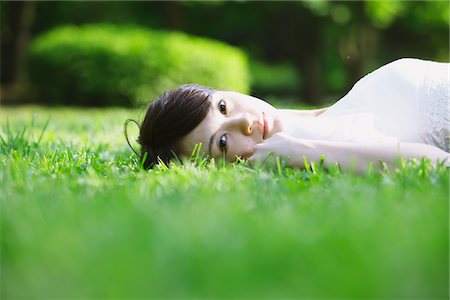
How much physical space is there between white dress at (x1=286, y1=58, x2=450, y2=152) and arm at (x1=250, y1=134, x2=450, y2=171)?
0.20 meters

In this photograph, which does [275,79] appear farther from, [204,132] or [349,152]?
[349,152]

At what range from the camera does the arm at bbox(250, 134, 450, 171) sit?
9.47 ft

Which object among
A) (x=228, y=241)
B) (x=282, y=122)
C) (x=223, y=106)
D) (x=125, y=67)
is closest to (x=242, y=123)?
(x=223, y=106)

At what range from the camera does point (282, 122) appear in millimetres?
3492

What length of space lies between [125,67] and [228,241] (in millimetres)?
11761

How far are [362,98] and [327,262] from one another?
2267mm

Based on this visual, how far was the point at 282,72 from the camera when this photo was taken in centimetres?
2553

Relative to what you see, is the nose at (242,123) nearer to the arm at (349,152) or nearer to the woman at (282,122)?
the woman at (282,122)

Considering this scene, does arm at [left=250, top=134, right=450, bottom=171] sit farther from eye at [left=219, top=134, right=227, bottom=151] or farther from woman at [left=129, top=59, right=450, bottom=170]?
eye at [left=219, top=134, right=227, bottom=151]

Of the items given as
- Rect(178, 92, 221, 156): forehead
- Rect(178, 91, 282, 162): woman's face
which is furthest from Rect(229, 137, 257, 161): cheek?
Rect(178, 92, 221, 156): forehead

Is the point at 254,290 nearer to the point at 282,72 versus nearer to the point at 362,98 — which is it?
the point at 362,98

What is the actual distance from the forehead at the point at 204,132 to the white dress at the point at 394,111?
0.41m

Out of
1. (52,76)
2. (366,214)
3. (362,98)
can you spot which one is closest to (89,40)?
(52,76)

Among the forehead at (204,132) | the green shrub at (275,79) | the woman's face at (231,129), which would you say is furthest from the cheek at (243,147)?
the green shrub at (275,79)
